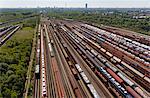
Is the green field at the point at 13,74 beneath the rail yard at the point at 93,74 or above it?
above

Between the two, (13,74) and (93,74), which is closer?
(13,74)

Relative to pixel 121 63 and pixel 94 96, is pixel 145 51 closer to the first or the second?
pixel 121 63

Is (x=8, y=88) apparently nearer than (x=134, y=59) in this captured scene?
Yes

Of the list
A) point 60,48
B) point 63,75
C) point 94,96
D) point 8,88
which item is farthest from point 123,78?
point 60,48

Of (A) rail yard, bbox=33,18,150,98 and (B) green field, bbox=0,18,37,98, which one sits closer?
(B) green field, bbox=0,18,37,98

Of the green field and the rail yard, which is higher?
the green field

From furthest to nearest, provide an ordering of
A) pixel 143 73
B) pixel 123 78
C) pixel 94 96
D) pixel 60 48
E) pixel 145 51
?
pixel 60 48 < pixel 145 51 < pixel 143 73 < pixel 123 78 < pixel 94 96

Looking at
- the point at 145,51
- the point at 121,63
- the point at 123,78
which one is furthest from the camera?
the point at 145,51

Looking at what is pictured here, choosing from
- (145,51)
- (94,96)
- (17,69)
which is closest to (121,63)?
(145,51)

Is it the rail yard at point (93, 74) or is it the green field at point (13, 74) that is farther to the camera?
the rail yard at point (93, 74)

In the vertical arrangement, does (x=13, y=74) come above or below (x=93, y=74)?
above
